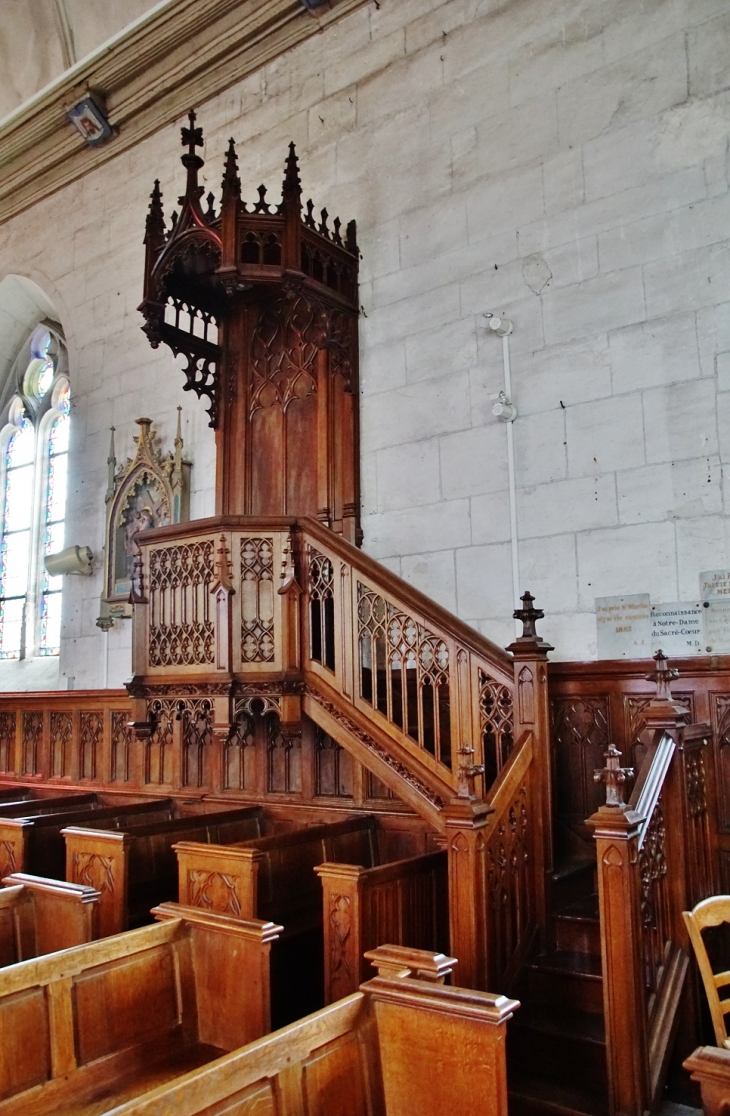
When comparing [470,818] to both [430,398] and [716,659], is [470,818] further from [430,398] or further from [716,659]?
[430,398]

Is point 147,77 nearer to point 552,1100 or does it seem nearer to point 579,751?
point 579,751

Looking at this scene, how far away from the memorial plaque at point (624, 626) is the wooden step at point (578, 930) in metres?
1.54

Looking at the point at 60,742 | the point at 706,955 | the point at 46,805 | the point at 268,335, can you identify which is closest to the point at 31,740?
the point at 60,742

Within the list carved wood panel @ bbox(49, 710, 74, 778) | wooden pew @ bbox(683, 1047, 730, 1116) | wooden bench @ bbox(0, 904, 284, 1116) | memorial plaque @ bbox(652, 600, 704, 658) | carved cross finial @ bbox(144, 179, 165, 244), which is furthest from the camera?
carved wood panel @ bbox(49, 710, 74, 778)

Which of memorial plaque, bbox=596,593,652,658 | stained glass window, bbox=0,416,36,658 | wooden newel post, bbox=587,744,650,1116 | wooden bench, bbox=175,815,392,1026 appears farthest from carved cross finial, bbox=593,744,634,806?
stained glass window, bbox=0,416,36,658

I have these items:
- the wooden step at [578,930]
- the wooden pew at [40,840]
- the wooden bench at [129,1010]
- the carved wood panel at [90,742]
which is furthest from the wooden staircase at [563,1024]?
the carved wood panel at [90,742]

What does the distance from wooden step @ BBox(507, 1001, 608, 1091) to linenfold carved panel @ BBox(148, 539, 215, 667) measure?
8.28 feet

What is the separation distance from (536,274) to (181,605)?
3.08 meters

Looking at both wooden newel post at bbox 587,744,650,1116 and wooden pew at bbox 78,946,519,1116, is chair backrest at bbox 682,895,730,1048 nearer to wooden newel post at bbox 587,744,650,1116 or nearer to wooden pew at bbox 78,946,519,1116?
wooden newel post at bbox 587,744,650,1116

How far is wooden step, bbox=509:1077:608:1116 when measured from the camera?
10.7 feet

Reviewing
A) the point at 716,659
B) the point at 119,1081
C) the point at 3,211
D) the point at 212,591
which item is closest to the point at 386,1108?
the point at 119,1081

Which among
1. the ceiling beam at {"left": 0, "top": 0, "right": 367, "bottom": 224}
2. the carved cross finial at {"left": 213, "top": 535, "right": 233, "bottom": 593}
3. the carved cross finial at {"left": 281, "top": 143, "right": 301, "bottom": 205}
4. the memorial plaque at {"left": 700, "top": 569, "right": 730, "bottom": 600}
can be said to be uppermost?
the ceiling beam at {"left": 0, "top": 0, "right": 367, "bottom": 224}

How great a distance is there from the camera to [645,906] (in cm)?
346

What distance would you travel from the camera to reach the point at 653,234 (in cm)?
543
